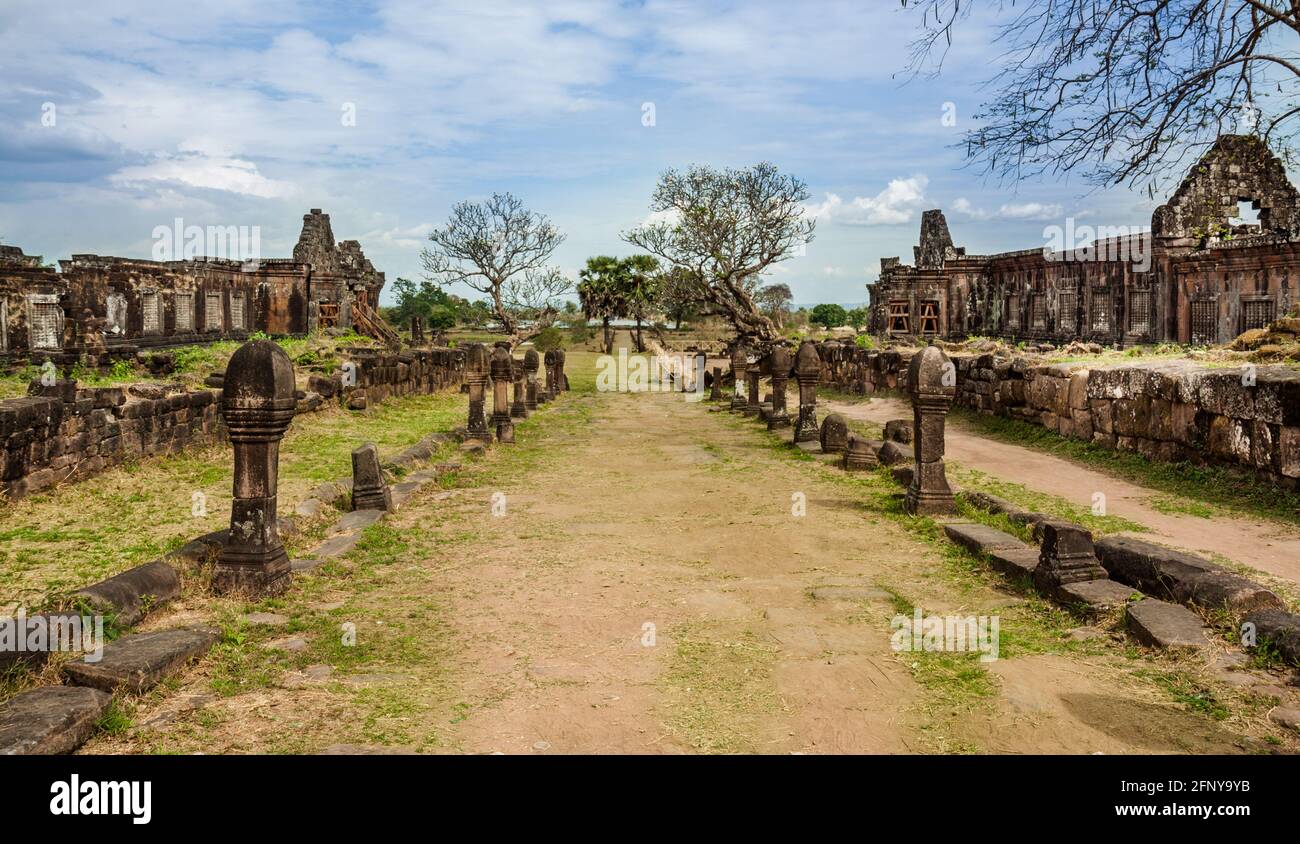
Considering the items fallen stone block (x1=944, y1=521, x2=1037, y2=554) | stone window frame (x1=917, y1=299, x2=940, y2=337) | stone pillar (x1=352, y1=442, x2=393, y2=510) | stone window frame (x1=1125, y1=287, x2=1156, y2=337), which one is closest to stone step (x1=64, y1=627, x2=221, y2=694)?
stone pillar (x1=352, y1=442, x2=393, y2=510)

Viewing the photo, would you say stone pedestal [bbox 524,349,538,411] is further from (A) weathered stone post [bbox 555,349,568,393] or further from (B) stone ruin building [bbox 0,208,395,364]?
(B) stone ruin building [bbox 0,208,395,364]

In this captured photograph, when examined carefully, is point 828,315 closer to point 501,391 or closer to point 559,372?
point 559,372

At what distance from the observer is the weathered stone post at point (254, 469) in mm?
6742

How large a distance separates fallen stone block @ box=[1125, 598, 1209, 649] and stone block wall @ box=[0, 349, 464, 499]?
32.5 ft

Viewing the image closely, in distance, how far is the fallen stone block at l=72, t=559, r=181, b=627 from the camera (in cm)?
562

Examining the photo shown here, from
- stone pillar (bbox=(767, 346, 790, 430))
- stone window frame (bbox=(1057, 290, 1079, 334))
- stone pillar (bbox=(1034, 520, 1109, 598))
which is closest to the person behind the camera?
stone pillar (bbox=(1034, 520, 1109, 598))

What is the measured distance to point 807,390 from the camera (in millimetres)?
16734

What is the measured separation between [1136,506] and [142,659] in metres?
9.15

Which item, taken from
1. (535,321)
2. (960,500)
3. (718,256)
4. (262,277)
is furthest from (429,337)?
(960,500)

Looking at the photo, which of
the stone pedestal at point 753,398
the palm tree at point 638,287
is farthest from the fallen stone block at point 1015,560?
the palm tree at point 638,287

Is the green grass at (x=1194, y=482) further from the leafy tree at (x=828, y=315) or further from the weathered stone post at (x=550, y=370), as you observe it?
the leafy tree at (x=828, y=315)

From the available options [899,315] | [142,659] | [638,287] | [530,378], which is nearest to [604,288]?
[638,287]

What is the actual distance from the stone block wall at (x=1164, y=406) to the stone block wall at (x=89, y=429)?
12.8 meters

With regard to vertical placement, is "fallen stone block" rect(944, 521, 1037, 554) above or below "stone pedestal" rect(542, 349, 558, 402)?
below
